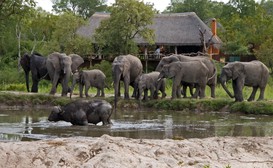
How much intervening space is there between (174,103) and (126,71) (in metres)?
2.72

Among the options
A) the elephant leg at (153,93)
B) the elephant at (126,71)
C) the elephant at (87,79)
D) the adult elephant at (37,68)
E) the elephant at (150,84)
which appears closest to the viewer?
the elephant at (150,84)

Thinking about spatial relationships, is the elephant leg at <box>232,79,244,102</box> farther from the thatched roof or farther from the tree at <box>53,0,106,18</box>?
the tree at <box>53,0,106,18</box>

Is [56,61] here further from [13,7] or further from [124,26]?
[124,26]

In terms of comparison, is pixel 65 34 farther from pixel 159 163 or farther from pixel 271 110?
pixel 159 163

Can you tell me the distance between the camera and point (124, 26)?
144ft

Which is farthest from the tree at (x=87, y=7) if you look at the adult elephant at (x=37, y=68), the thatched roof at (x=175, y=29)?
the adult elephant at (x=37, y=68)

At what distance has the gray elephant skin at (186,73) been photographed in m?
25.9

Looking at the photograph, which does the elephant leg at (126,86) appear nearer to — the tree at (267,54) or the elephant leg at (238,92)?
the elephant leg at (238,92)

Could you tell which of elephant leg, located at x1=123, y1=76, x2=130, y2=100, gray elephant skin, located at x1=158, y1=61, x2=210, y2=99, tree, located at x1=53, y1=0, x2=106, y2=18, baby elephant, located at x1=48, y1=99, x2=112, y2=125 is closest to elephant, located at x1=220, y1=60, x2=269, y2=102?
gray elephant skin, located at x1=158, y1=61, x2=210, y2=99

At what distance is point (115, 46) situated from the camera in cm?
4597

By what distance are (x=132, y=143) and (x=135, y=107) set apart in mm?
13728

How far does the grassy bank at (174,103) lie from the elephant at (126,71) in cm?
81

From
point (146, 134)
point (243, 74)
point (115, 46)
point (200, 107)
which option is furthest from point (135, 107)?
point (115, 46)

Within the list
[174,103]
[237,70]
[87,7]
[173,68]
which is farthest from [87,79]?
[87,7]
